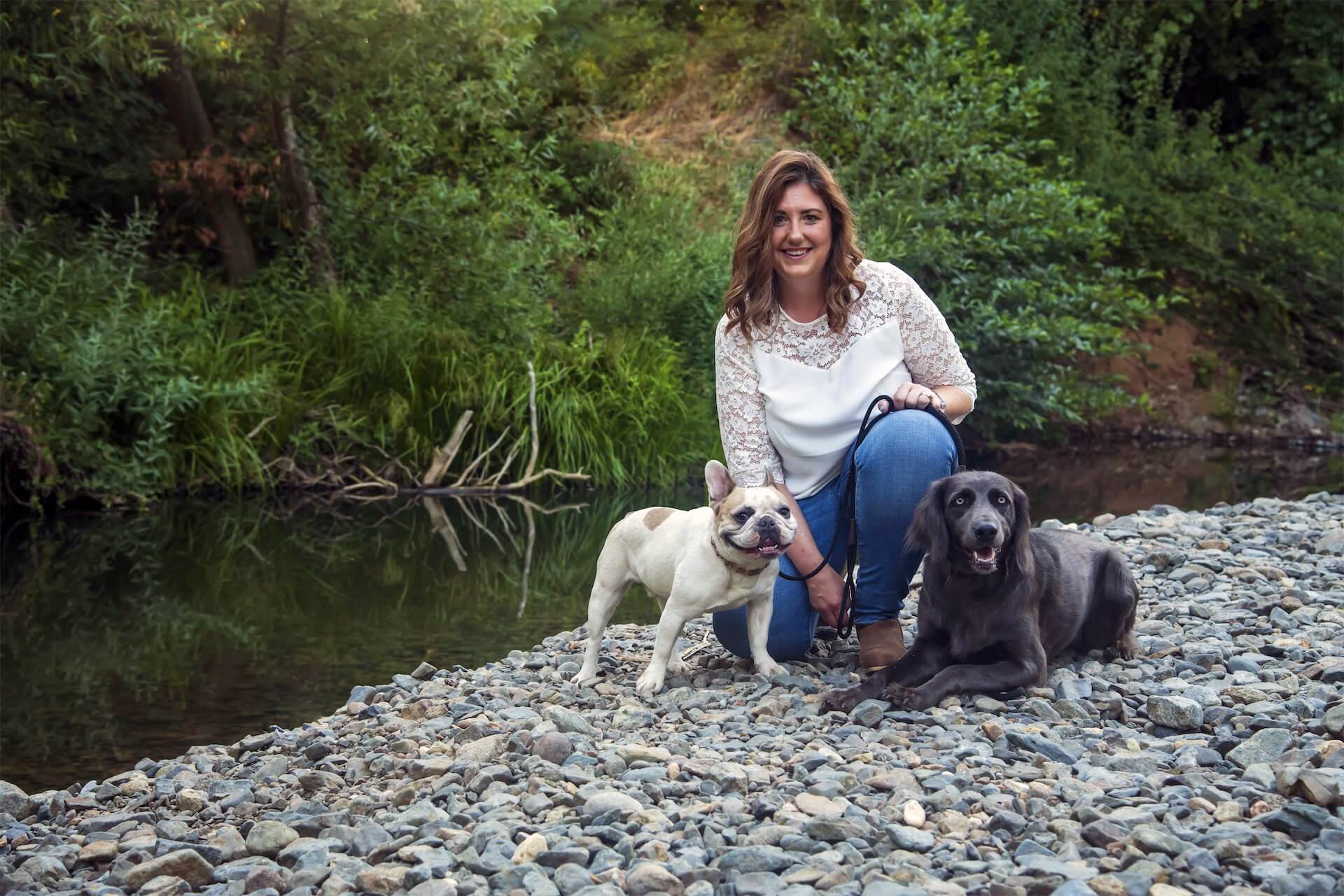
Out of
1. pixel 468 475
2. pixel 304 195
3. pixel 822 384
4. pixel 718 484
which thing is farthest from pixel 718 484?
pixel 304 195

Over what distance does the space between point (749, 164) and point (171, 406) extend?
6.56 meters

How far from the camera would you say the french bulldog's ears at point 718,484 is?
3.85 meters

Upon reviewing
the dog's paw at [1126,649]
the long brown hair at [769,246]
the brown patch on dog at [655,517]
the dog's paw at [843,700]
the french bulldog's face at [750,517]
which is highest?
the long brown hair at [769,246]

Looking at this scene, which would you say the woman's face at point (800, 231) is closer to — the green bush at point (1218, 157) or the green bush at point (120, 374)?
the green bush at point (120, 374)

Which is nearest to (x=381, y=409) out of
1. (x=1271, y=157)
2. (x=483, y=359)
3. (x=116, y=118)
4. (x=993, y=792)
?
(x=483, y=359)

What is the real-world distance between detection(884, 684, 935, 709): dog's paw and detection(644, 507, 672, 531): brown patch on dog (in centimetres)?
88

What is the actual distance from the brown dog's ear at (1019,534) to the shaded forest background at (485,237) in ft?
22.6

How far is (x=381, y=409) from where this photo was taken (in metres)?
10.3

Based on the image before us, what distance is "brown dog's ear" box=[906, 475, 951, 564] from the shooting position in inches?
145

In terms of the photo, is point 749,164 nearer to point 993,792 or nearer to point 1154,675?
point 1154,675

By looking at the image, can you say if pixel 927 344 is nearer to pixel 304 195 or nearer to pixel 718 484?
pixel 718 484

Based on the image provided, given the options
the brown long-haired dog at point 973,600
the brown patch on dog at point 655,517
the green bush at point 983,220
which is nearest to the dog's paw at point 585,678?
the brown patch on dog at point 655,517

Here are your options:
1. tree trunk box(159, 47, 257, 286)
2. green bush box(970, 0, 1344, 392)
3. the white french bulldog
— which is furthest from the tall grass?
the white french bulldog

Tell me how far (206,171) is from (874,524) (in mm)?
8337
